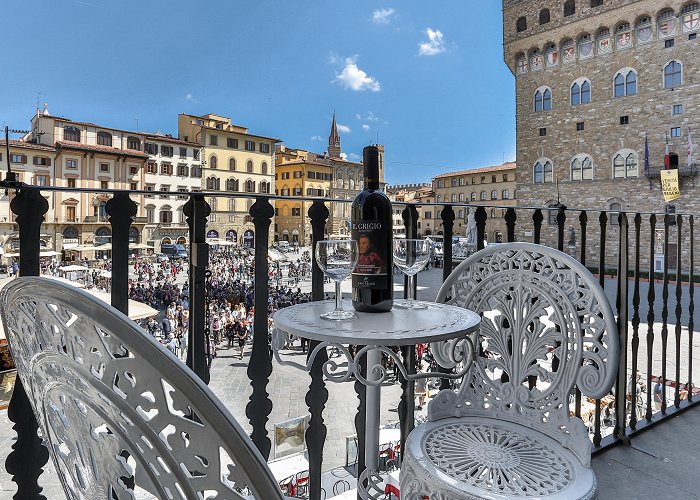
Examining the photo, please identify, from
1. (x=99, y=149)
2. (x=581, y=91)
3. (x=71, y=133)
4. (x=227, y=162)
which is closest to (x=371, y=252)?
(x=581, y=91)

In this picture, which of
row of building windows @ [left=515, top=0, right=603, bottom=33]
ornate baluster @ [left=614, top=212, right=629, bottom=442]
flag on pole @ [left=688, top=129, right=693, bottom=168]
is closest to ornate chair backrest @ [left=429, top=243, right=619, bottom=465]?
ornate baluster @ [left=614, top=212, right=629, bottom=442]

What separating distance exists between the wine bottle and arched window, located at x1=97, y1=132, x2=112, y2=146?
127ft

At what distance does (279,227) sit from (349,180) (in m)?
10.9

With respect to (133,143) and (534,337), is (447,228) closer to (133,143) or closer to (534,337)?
(534,337)

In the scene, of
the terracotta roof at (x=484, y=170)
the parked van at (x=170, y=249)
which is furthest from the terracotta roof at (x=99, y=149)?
the terracotta roof at (x=484, y=170)

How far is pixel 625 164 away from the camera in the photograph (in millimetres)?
21906

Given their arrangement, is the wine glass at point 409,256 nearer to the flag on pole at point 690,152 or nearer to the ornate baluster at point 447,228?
the ornate baluster at point 447,228

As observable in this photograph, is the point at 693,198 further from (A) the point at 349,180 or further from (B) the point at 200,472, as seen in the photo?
(A) the point at 349,180

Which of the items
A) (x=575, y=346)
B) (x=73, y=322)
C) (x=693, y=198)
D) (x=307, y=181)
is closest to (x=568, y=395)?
(x=575, y=346)

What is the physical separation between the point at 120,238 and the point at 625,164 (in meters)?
25.9

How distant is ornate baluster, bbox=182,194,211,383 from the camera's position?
1.37m

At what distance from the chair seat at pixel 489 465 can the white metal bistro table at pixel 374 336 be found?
0.73 feet

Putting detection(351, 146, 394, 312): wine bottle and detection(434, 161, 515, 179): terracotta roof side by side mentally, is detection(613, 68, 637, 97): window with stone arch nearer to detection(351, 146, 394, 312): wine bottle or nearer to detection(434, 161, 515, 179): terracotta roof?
detection(434, 161, 515, 179): terracotta roof

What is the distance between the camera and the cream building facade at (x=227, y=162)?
40062mm
